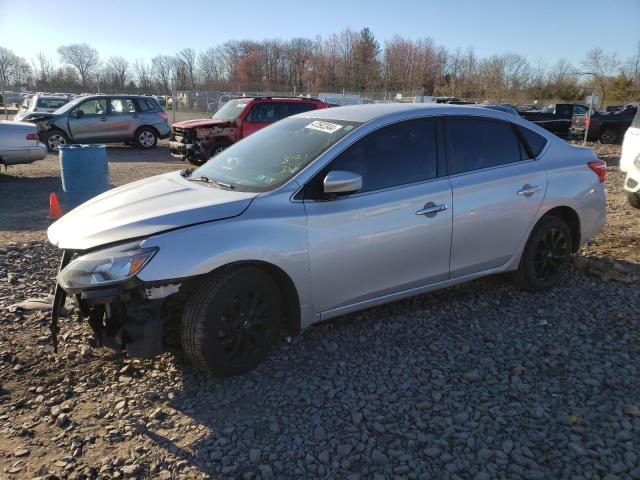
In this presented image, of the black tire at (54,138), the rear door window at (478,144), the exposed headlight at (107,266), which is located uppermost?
the rear door window at (478,144)

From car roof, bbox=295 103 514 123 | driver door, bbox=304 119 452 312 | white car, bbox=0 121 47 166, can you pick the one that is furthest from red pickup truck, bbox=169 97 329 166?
driver door, bbox=304 119 452 312

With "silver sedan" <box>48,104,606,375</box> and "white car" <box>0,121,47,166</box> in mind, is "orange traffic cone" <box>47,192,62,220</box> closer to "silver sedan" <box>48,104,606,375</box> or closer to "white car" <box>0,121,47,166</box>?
"silver sedan" <box>48,104,606,375</box>

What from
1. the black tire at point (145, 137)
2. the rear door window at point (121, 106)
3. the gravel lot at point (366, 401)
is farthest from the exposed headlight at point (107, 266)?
the black tire at point (145, 137)

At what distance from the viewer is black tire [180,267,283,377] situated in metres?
3.01

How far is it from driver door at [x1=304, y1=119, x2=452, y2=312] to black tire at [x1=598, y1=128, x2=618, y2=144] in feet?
66.7

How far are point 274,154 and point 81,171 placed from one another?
197 inches

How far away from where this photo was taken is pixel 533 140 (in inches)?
176

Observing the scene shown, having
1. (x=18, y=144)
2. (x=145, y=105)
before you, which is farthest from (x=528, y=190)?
(x=145, y=105)

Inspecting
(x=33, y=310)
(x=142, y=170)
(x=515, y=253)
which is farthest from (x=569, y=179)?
(x=142, y=170)

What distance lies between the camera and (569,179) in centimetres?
452

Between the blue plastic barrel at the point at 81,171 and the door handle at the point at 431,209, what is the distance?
5.81m

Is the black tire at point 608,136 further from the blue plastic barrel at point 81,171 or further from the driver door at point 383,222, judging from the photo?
the driver door at point 383,222

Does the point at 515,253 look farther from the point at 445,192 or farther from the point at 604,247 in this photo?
the point at 604,247

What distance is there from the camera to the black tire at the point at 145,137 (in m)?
17.0
